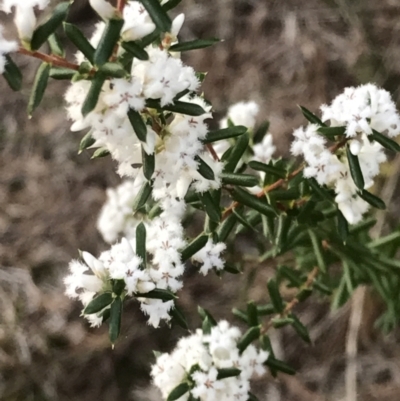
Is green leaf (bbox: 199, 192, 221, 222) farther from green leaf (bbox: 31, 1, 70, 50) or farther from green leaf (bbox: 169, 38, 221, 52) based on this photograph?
green leaf (bbox: 31, 1, 70, 50)

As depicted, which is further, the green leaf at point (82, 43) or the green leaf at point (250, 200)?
the green leaf at point (250, 200)

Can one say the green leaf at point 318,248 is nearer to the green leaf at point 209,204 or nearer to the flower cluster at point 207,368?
the flower cluster at point 207,368

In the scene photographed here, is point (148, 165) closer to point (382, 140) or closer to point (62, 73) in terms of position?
point (62, 73)

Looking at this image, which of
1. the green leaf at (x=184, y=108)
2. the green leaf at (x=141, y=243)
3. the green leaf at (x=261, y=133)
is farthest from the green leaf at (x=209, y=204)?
the green leaf at (x=261, y=133)

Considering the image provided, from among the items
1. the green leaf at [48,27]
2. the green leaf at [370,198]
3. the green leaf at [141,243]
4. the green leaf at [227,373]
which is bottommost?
the green leaf at [227,373]

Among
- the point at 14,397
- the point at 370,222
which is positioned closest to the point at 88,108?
the point at 370,222

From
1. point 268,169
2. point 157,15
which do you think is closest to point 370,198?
point 268,169
